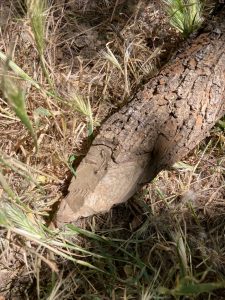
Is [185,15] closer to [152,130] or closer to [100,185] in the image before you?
[152,130]

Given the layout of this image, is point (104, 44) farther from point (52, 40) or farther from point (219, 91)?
point (219, 91)

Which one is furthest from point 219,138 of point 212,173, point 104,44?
point 104,44

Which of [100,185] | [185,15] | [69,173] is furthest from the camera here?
[185,15]

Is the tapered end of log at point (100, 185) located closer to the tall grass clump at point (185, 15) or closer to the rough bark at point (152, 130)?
the rough bark at point (152, 130)

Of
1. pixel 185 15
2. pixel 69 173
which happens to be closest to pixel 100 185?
pixel 69 173

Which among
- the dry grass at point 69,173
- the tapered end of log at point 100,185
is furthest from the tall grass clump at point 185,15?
the tapered end of log at point 100,185

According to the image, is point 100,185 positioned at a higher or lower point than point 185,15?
lower
